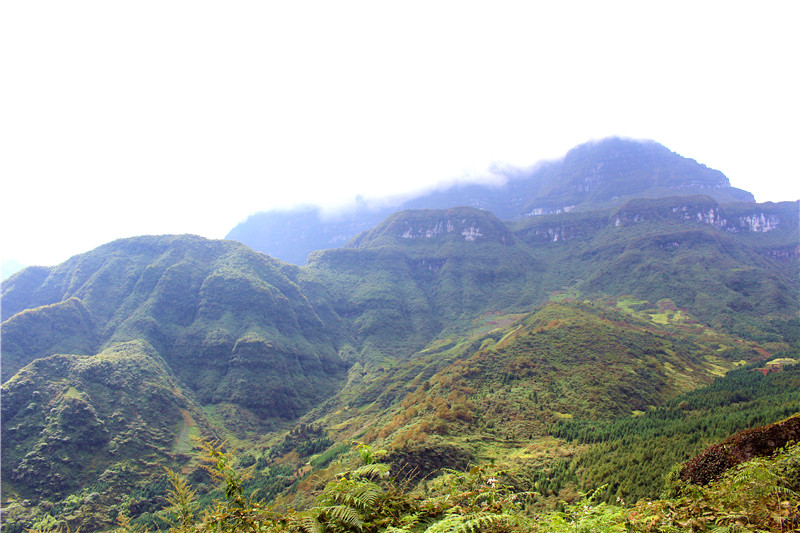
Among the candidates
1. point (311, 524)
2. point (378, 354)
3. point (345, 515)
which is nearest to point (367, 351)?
point (378, 354)

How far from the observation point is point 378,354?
130 metres

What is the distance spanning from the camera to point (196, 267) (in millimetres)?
133625

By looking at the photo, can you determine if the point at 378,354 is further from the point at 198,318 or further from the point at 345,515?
the point at 345,515

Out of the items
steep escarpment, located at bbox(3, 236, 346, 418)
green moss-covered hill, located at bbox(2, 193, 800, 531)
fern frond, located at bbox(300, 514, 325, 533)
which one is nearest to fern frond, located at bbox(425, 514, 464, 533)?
green moss-covered hill, located at bbox(2, 193, 800, 531)

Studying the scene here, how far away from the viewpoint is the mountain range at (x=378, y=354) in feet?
133

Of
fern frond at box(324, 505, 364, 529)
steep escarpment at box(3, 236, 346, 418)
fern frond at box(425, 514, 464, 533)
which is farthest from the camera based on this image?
steep escarpment at box(3, 236, 346, 418)

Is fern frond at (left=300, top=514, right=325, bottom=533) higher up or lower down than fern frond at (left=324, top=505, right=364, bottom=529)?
lower down

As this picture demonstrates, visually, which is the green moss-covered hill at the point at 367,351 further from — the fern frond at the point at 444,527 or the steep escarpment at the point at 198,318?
the fern frond at the point at 444,527

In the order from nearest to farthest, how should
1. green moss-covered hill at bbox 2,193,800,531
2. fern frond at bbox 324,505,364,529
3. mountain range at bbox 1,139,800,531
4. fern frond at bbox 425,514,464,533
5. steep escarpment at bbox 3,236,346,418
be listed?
fern frond at bbox 425,514,464,533
fern frond at bbox 324,505,364,529
mountain range at bbox 1,139,800,531
green moss-covered hill at bbox 2,193,800,531
steep escarpment at bbox 3,236,346,418

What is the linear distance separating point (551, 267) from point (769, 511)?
200418 millimetres

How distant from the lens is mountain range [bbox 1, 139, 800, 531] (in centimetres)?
4059

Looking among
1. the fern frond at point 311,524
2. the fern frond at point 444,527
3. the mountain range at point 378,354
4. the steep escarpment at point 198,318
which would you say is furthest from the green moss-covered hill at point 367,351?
the fern frond at point 311,524

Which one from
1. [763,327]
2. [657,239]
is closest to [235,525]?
[763,327]

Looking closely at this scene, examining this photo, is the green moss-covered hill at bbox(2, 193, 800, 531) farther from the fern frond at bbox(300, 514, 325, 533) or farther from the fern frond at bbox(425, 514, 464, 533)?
the fern frond at bbox(300, 514, 325, 533)
